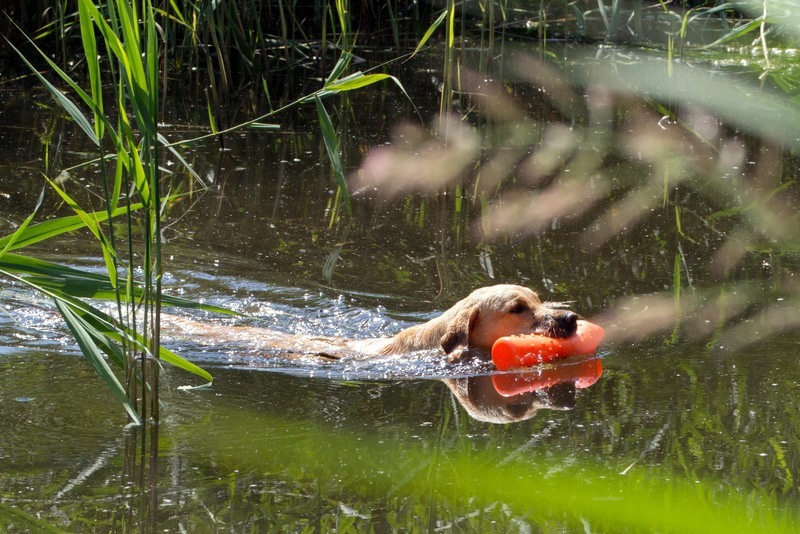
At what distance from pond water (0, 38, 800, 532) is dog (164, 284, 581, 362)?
0.55ft

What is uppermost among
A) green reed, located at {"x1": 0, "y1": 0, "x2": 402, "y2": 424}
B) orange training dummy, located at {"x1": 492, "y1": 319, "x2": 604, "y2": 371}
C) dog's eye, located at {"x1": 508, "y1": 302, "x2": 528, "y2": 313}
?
green reed, located at {"x1": 0, "y1": 0, "x2": 402, "y2": 424}

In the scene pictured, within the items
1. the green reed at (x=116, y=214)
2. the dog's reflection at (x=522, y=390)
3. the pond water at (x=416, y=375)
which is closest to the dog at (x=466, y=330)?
the pond water at (x=416, y=375)

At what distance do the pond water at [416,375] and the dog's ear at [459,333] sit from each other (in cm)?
16

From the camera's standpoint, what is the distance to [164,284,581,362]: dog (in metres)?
5.99

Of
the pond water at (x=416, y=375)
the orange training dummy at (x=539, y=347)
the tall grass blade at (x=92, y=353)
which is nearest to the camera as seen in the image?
the pond water at (x=416, y=375)

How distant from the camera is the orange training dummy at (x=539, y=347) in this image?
5734 mm

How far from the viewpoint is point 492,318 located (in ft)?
19.8

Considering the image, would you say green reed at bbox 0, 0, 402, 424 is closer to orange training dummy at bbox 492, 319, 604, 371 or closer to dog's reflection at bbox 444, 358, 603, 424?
dog's reflection at bbox 444, 358, 603, 424

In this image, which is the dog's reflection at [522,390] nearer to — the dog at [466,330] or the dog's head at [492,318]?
the dog at [466,330]

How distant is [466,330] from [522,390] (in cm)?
75

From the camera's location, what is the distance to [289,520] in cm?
356

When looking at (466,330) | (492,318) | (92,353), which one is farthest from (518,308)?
(92,353)

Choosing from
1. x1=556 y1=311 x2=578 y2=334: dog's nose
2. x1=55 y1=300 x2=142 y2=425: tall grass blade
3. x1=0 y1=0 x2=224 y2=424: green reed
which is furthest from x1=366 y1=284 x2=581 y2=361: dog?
x1=55 y1=300 x2=142 y2=425: tall grass blade

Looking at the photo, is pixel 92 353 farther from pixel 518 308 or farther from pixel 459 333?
pixel 518 308
